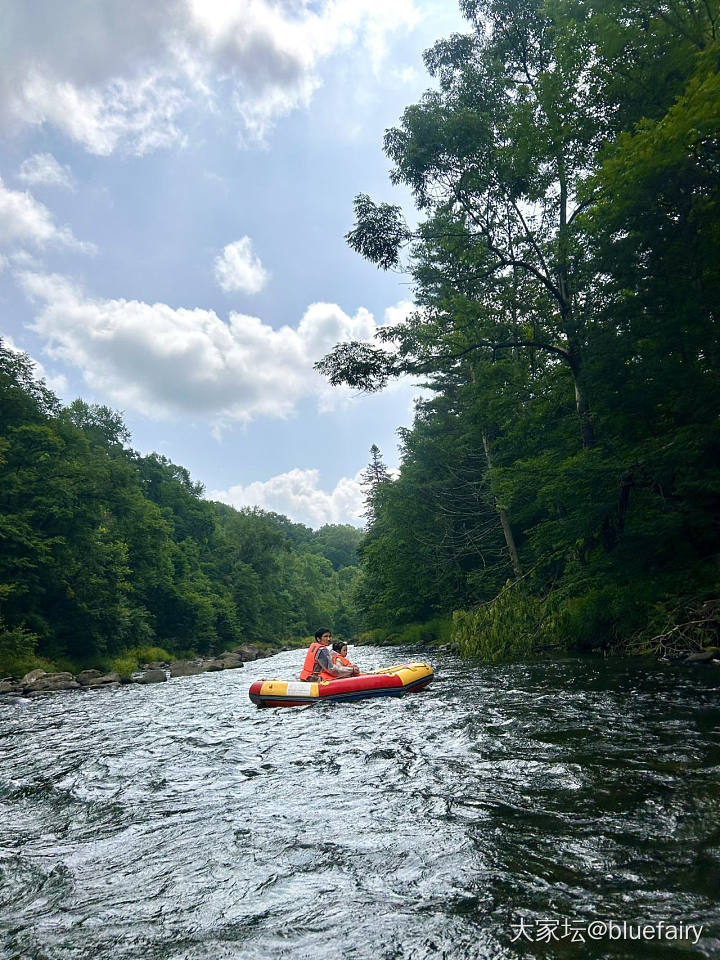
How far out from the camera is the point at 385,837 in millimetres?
3996

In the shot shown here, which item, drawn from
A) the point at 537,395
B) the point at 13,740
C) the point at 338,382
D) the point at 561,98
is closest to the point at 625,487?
the point at 537,395

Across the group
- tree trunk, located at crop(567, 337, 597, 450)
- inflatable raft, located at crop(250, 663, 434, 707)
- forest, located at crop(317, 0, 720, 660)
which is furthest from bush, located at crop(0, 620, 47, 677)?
tree trunk, located at crop(567, 337, 597, 450)

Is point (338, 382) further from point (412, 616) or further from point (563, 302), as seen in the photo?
point (412, 616)

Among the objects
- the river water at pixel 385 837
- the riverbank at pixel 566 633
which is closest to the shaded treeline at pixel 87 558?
the riverbank at pixel 566 633

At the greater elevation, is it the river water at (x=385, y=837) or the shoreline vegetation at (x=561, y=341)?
the shoreline vegetation at (x=561, y=341)

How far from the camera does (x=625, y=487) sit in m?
12.4

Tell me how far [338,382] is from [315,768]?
11535 millimetres

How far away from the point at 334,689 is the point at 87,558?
2169 centimetres

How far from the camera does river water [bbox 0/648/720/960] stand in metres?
2.73

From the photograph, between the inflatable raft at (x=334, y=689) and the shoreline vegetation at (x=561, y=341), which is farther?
the shoreline vegetation at (x=561, y=341)

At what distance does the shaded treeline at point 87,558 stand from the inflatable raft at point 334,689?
13.6 meters

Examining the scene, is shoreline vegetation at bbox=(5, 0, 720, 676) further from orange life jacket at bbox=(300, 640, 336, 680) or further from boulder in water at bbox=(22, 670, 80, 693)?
orange life jacket at bbox=(300, 640, 336, 680)

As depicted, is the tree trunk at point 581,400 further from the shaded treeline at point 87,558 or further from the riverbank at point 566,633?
the shaded treeline at point 87,558

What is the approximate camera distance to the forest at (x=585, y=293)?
1102 cm
